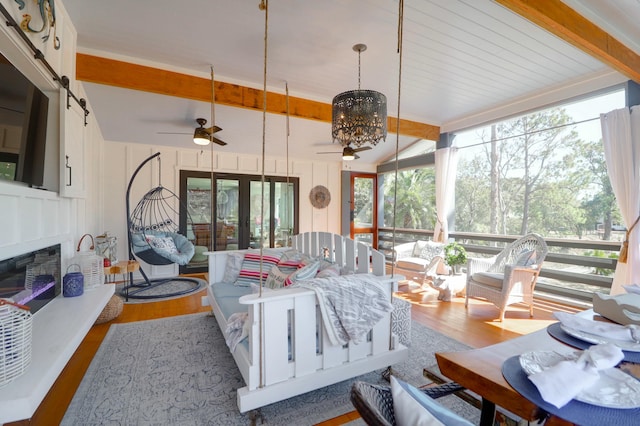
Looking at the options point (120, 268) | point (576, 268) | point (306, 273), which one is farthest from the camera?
point (576, 268)

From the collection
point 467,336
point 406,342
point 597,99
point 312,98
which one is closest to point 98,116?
point 312,98

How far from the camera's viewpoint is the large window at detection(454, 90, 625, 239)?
12.5ft

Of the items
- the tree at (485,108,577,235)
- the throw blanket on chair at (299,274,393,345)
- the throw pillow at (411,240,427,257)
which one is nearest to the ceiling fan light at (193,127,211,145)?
the throw blanket on chair at (299,274,393,345)

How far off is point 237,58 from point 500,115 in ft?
12.3

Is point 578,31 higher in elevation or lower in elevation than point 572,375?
higher

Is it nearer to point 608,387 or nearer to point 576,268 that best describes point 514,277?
point 576,268

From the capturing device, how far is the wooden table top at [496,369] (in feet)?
2.82

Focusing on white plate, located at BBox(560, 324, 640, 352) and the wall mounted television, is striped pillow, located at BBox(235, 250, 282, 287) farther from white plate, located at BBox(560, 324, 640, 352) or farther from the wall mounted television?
white plate, located at BBox(560, 324, 640, 352)

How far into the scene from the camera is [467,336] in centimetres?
281

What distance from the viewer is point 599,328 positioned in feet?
4.02

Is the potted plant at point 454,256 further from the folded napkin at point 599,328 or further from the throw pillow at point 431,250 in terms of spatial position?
the folded napkin at point 599,328

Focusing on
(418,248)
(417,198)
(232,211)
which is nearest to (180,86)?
(232,211)

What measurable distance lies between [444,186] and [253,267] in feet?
11.9

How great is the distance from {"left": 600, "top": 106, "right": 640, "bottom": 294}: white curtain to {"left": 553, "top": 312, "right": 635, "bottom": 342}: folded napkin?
2.59 m
